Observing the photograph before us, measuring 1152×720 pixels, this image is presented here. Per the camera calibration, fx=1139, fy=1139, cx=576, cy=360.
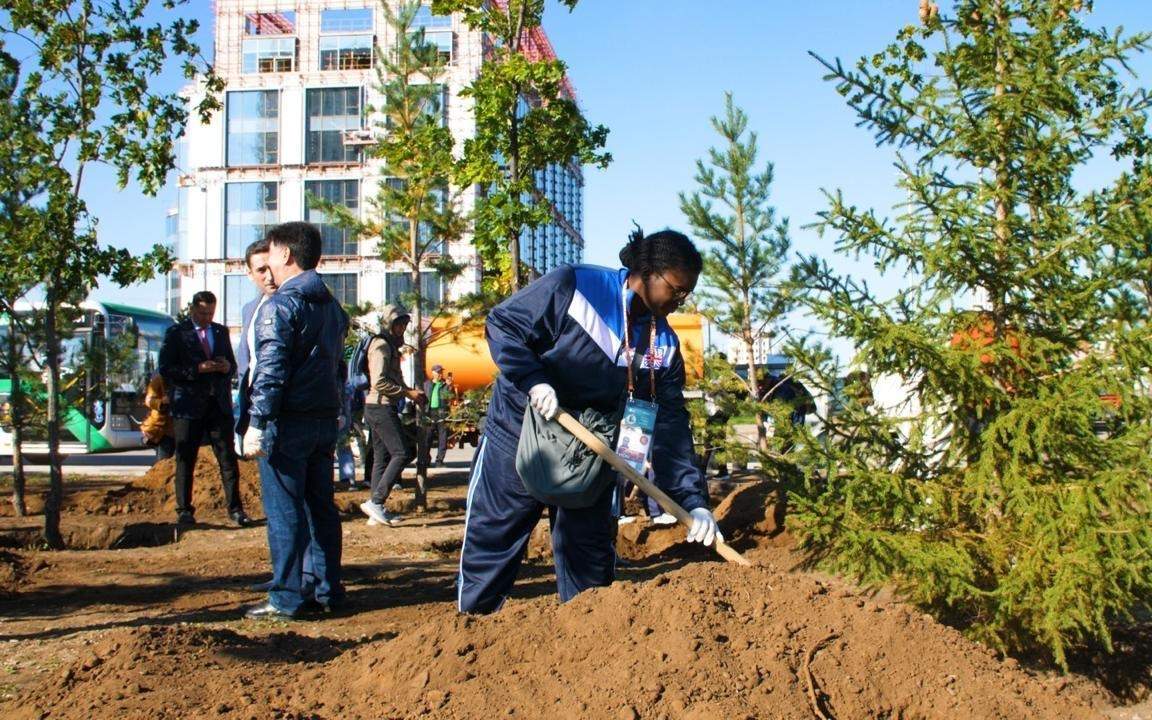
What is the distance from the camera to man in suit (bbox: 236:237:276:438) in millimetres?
5484

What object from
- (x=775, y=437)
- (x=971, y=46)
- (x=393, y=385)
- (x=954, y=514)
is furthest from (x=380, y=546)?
(x=971, y=46)

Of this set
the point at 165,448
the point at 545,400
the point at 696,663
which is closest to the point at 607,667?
the point at 696,663

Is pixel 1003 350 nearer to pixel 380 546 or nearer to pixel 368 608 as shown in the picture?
pixel 368 608

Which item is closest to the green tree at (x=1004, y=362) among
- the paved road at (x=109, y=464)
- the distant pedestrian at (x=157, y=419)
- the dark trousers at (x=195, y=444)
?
the dark trousers at (x=195, y=444)

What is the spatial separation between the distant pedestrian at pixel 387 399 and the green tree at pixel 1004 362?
4460 mm

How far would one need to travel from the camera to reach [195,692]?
3.32 metres

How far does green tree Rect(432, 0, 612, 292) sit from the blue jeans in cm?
354

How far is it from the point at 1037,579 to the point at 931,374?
0.88 metres

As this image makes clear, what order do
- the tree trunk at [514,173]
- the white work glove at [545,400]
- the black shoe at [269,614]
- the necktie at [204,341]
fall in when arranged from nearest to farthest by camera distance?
the white work glove at [545,400] < the black shoe at [269,614] < the necktie at [204,341] < the tree trunk at [514,173]

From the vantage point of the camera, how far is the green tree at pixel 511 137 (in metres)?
8.70

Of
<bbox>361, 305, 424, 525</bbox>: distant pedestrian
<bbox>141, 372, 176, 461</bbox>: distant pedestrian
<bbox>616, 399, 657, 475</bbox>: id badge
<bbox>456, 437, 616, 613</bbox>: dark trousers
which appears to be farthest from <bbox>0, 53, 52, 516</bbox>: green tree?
<bbox>616, 399, 657, 475</bbox>: id badge

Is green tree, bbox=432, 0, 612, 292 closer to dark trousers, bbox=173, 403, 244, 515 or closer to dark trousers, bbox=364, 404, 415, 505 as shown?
dark trousers, bbox=364, 404, 415, 505

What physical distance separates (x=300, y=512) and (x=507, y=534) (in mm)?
1501

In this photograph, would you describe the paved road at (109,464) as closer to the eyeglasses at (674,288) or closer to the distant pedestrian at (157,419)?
the distant pedestrian at (157,419)
